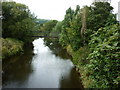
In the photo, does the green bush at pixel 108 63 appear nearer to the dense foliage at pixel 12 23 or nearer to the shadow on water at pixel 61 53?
the shadow on water at pixel 61 53

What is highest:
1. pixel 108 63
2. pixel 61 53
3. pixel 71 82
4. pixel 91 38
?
pixel 91 38

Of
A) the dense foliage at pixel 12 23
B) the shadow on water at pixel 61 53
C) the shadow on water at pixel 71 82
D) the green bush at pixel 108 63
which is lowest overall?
the shadow on water at pixel 71 82

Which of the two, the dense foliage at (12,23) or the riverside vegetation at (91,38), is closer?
the riverside vegetation at (91,38)

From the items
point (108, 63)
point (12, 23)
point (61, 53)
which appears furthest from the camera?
point (12, 23)

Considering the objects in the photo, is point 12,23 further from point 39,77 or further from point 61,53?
point 39,77

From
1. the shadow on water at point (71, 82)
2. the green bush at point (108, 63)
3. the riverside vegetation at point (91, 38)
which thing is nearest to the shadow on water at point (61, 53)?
the riverside vegetation at point (91, 38)

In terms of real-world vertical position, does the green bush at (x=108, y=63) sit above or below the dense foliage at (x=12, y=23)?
below

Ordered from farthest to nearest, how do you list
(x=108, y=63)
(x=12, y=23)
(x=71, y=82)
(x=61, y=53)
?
(x=12, y=23) < (x=61, y=53) < (x=71, y=82) < (x=108, y=63)

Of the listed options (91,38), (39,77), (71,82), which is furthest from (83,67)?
(39,77)

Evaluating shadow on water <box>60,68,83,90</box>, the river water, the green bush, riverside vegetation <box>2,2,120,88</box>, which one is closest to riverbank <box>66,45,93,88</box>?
riverside vegetation <box>2,2,120,88</box>

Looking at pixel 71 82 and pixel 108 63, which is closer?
pixel 108 63

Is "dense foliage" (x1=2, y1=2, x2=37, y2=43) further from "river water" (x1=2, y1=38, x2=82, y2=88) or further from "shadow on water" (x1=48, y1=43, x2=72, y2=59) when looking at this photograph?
"river water" (x1=2, y1=38, x2=82, y2=88)

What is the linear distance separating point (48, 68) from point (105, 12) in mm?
7375

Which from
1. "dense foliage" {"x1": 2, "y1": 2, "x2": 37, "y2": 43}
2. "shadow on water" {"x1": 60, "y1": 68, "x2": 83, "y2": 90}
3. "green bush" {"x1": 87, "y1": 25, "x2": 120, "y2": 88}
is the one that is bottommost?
"shadow on water" {"x1": 60, "y1": 68, "x2": 83, "y2": 90}
